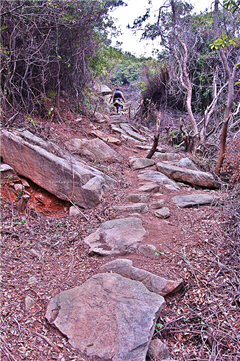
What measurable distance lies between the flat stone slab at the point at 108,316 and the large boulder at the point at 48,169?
6.63 ft

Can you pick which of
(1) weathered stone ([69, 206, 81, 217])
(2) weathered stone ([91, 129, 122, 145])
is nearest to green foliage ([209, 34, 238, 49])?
(1) weathered stone ([69, 206, 81, 217])

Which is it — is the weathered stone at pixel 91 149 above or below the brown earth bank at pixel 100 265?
above

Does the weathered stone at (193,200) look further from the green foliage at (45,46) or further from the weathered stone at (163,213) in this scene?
the green foliage at (45,46)

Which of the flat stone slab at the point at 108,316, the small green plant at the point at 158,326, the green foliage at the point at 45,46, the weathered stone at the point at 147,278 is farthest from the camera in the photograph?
the green foliage at the point at 45,46

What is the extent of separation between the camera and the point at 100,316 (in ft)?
7.00

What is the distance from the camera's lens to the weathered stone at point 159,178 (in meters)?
5.34

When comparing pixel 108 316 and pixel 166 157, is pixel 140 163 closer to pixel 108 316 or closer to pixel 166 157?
pixel 166 157

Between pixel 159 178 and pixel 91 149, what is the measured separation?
1763 millimetres

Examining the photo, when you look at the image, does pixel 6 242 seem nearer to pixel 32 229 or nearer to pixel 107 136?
pixel 32 229

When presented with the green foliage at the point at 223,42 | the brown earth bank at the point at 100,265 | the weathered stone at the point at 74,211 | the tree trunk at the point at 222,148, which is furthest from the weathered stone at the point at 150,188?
the green foliage at the point at 223,42

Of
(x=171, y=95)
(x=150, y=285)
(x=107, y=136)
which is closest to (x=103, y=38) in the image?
(x=107, y=136)

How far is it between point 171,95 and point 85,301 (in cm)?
1141

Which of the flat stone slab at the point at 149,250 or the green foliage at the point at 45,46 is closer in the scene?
the flat stone slab at the point at 149,250

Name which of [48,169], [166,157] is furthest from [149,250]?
[166,157]
